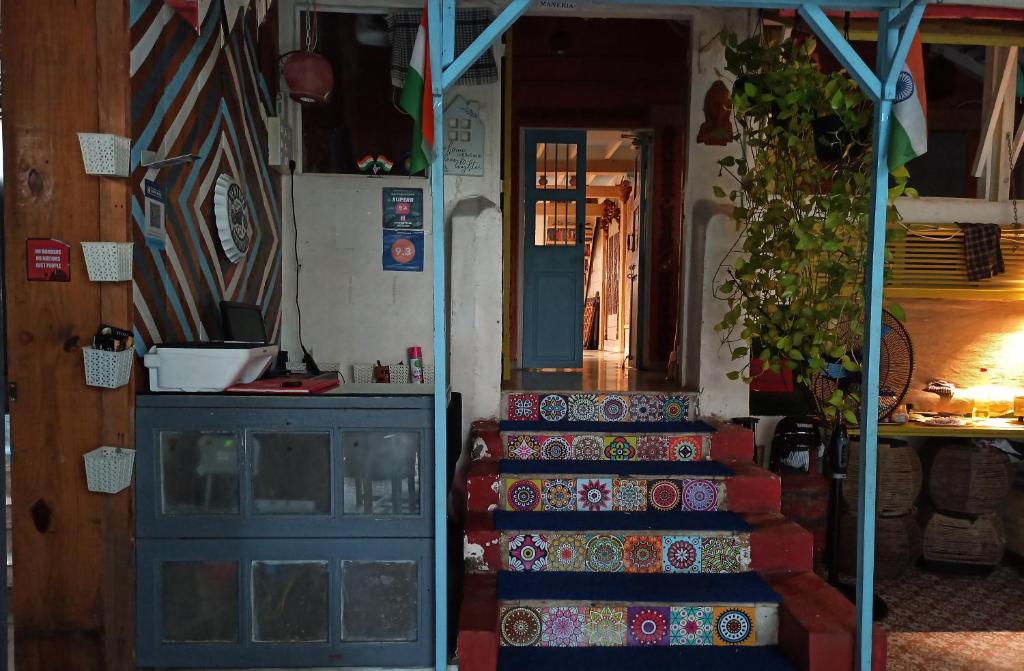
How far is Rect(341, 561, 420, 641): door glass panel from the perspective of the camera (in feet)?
8.00

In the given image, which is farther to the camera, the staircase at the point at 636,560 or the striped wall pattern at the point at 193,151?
the staircase at the point at 636,560

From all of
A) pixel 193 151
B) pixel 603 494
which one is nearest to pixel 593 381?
pixel 603 494

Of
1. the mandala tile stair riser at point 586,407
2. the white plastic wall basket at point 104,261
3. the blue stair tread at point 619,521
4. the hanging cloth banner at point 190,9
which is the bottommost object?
the blue stair tread at point 619,521

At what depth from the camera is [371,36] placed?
14.3ft

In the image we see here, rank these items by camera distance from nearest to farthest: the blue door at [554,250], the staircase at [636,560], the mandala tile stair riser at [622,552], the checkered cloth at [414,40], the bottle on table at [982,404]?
the staircase at [636,560]
the mandala tile stair riser at [622,552]
the checkered cloth at [414,40]
the bottle on table at [982,404]
the blue door at [554,250]

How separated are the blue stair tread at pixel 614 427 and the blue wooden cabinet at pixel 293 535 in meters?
1.25

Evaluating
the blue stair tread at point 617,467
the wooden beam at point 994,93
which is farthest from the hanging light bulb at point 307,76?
the wooden beam at point 994,93

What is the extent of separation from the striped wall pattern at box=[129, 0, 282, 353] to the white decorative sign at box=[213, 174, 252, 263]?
37 millimetres

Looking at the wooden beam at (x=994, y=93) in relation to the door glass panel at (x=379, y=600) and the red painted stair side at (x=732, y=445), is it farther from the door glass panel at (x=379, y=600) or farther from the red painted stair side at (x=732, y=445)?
the door glass panel at (x=379, y=600)

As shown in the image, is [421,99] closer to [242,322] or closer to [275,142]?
[242,322]

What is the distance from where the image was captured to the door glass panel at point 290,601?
2424 mm

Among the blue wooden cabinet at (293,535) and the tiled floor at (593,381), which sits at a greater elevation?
the tiled floor at (593,381)

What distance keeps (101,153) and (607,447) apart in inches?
107

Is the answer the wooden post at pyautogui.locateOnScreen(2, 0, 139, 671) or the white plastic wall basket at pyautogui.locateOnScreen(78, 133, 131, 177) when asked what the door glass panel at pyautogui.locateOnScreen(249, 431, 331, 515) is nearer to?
the wooden post at pyautogui.locateOnScreen(2, 0, 139, 671)
